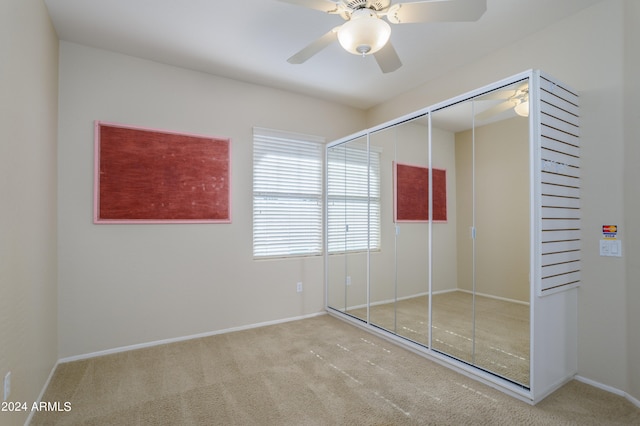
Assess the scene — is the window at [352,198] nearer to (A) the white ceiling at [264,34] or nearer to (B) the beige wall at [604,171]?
(A) the white ceiling at [264,34]

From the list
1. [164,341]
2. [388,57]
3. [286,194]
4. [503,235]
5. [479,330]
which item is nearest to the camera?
[388,57]

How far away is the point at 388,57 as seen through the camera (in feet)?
7.66

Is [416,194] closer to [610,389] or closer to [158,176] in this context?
[610,389]

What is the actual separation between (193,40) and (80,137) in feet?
4.41

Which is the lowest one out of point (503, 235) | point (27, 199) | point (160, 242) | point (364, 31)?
point (160, 242)

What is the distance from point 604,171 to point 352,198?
7.39 feet

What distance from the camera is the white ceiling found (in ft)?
8.09

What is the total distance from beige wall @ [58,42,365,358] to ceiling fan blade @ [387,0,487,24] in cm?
228

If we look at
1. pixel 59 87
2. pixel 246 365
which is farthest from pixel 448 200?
pixel 59 87

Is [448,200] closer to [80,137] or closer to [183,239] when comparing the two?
[183,239]

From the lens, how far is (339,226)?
13.3 feet

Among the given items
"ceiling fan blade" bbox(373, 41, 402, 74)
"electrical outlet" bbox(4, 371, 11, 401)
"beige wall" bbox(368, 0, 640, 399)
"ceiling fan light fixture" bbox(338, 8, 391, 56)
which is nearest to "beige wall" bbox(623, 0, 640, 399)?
"beige wall" bbox(368, 0, 640, 399)

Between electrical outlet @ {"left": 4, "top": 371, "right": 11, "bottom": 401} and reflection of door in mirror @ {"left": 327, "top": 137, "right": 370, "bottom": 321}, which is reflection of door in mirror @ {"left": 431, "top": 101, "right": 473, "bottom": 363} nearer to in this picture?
reflection of door in mirror @ {"left": 327, "top": 137, "right": 370, "bottom": 321}

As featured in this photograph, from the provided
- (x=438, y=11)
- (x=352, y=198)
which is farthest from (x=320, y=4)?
(x=352, y=198)
